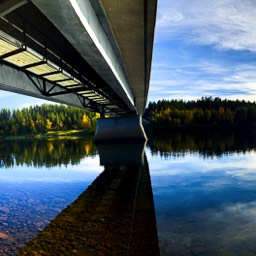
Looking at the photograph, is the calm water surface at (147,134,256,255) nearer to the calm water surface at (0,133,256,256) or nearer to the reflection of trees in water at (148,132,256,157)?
the calm water surface at (0,133,256,256)

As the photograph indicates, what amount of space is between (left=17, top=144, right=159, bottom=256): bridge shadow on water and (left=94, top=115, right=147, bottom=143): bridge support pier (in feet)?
108

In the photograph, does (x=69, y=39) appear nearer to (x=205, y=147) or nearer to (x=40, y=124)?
(x=205, y=147)

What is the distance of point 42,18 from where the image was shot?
850 centimetres

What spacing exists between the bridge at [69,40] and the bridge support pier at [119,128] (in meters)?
30.5

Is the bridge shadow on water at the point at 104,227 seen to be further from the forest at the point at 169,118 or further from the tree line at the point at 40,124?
the tree line at the point at 40,124

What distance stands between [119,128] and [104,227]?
39353 millimetres

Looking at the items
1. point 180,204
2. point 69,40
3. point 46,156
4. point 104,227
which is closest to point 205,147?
point 46,156

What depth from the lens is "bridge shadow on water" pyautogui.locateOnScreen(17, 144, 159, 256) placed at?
23.9ft

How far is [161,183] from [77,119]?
156547mm

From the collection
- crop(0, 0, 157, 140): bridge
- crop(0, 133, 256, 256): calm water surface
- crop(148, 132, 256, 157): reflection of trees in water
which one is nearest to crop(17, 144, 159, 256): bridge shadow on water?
crop(0, 133, 256, 256): calm water surface

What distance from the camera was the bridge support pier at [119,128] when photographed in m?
47.9

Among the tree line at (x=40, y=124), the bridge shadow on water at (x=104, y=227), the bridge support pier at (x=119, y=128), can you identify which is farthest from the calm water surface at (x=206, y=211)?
the tree line at (x=40, y=124)

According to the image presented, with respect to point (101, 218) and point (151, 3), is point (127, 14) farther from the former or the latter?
point (101, 218)

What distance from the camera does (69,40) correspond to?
785cm
